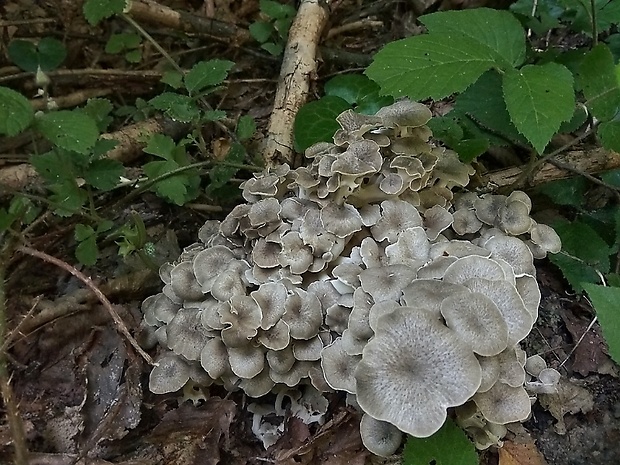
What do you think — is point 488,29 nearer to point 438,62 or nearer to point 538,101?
point 438,62

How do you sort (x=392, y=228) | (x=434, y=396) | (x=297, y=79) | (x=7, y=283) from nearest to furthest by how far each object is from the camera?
(x=434, y=396) → (x=392, y=228) → (x=7, y=283) → (x=297, y=79)

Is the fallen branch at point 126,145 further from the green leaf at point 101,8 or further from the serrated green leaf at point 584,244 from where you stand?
the serrated green leaf at point 584,244

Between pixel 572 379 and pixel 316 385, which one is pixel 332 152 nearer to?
pixel 316 385

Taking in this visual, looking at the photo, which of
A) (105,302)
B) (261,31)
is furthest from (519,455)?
(261,31)

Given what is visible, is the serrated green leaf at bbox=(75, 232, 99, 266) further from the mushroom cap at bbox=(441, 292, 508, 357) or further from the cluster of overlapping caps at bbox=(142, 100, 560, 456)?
the mushroom cap at bbox=(441, 292, 508, 357)

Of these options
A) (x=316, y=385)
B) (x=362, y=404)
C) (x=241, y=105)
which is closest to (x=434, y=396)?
(x=362, y=404)

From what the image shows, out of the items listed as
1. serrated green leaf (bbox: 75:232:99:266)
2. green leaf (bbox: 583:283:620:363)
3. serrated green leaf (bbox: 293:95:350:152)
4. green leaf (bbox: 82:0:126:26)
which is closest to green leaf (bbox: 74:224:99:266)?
serrated green leaf (bbox: 75:232:99:266)

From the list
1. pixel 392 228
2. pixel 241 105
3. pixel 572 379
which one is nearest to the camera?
pixel 392 228
